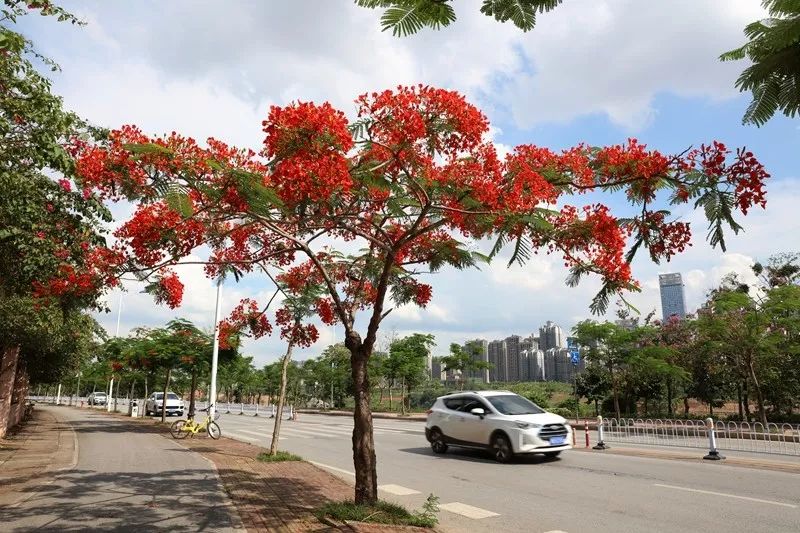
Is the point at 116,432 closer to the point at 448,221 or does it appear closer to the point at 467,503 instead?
the point at 467,503

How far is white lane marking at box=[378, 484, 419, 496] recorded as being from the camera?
944 centimetres

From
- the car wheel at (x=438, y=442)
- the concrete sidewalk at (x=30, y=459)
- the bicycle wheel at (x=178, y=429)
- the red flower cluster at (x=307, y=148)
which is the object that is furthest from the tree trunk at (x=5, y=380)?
the red flower cluster at (x=307, y=148)

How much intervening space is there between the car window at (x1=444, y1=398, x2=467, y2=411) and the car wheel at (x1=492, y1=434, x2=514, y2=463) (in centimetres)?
175

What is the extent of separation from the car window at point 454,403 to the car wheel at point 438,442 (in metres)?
0.78

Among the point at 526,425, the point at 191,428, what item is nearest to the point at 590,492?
the point at 526,425

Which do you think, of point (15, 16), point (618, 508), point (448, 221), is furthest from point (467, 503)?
point (15, 16)

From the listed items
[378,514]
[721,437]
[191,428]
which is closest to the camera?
[378,514]

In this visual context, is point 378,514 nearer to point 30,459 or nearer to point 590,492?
point 590,492

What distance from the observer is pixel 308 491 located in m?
8.85

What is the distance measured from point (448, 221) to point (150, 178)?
3.71 metres

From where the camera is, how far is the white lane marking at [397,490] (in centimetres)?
944

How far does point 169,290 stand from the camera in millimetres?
9289

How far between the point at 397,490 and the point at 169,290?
213 inches

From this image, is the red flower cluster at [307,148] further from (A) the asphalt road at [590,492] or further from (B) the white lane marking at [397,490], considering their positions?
→ (B) the white lane marking at [397,490]
